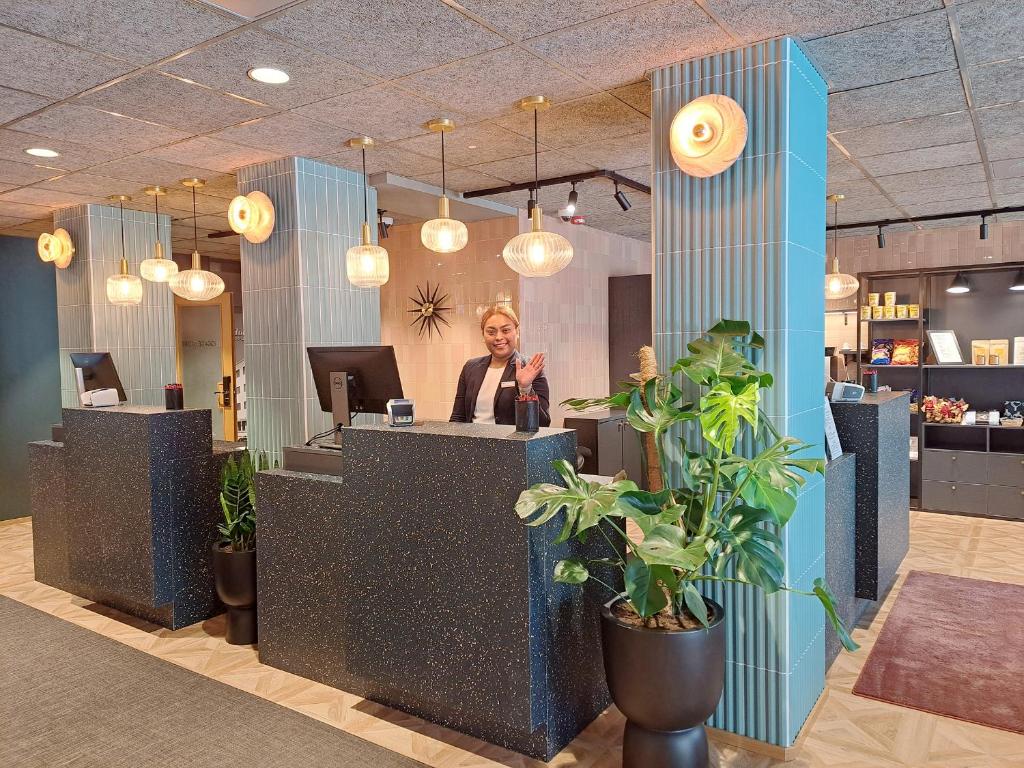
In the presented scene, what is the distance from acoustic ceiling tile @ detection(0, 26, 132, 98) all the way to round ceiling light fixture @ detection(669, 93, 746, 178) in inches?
91.0

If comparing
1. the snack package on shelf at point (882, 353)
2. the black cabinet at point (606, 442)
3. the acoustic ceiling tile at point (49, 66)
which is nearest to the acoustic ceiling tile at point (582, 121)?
the acoustic ceiling tile at point (49, 66)

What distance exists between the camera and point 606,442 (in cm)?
590

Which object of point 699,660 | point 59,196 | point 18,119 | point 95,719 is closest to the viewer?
point 699,660

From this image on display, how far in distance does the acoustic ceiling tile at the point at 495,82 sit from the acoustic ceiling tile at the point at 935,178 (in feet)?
9.78

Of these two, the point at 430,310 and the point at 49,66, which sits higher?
the point at 49,66

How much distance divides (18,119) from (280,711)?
3.23 meters

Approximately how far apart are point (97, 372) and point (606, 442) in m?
3.68

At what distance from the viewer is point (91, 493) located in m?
4.20


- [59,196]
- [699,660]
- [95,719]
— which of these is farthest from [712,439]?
[59,196]

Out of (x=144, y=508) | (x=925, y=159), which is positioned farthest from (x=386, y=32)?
(x=925, y=159)

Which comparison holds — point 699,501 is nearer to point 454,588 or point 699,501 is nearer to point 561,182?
point 454,588

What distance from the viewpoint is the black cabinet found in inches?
226

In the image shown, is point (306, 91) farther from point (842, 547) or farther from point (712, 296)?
point (842, 547)

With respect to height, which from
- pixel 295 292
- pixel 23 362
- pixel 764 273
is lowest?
pixel 23 362
